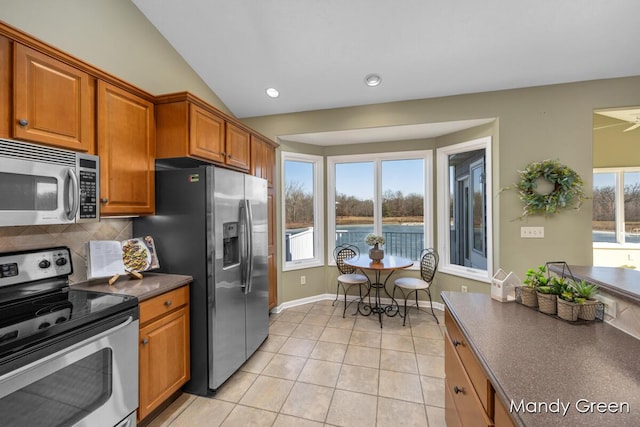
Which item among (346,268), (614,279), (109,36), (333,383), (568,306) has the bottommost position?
(333,383)

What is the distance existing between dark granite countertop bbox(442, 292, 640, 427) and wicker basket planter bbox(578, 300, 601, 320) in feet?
0.12

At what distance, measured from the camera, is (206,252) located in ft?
6.61

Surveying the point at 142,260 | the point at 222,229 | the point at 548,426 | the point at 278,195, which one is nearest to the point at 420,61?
the point at 278,195

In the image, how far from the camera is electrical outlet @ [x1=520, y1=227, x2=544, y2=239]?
287 cm

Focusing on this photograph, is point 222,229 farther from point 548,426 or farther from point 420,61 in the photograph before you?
point 420,61

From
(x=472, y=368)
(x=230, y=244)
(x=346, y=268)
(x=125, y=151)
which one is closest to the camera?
(x=472, y=368)

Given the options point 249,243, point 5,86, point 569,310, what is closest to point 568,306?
point 569,310

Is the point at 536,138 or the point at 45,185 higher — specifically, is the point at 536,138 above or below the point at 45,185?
above

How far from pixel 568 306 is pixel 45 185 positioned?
9.00 ft

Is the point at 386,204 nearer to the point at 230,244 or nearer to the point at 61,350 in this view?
the point at 230,244

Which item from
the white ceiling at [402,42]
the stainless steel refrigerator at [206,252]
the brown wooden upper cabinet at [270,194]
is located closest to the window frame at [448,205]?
the white ceiling at [402,42]

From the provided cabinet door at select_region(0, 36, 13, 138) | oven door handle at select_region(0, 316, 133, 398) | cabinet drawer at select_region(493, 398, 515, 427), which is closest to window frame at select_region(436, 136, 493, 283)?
cabinet drawer at select_region(493, 398, 515, 427)

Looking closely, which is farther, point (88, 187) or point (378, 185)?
point (378, 185)

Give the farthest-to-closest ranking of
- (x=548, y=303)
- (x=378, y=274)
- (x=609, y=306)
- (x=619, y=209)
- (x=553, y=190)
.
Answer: (x=619, y=209) < (x=378, y=274) < (x=553, y=190) < (x=548, y=303) < (x=609, y=306)
